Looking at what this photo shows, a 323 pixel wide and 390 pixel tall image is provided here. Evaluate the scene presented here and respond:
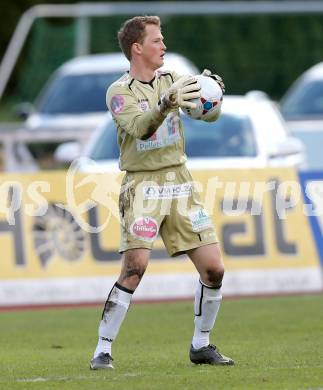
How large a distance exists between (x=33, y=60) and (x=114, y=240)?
1720cm

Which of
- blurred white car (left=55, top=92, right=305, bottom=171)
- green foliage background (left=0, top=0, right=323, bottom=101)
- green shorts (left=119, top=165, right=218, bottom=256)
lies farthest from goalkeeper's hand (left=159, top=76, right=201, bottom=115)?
green foliage background (left=0, top=0, right=323, bottom=101)

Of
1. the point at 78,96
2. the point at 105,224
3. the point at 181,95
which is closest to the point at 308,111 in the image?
the point at 78,96

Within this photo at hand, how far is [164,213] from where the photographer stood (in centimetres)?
921

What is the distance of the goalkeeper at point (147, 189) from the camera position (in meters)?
9.13

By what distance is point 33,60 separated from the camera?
3145 centimetres

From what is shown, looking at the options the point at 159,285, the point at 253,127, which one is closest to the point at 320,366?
the point at 159,285

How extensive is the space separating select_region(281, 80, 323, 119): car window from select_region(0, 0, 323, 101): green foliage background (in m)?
9.12

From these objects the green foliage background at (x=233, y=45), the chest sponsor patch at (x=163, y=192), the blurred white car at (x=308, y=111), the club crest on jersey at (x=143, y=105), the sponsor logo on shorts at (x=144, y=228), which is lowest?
the sponsor logo on shorts at (x=144, y=228)

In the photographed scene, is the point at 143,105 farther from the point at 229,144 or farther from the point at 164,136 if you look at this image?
the point at 229,144

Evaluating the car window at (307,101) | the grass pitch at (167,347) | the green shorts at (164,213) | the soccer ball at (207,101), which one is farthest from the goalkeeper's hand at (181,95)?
the car window at (307,101)

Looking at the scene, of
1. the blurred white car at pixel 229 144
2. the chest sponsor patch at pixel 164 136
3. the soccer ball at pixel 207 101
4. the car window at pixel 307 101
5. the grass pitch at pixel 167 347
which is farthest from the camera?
the car window at pixel 307 101

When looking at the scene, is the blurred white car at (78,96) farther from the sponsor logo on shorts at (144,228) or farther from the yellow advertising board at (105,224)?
the sponsor logo on shorts at (144,228)

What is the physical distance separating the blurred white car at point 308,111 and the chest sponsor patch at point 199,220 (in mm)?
10635

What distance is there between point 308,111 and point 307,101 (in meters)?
0.22
